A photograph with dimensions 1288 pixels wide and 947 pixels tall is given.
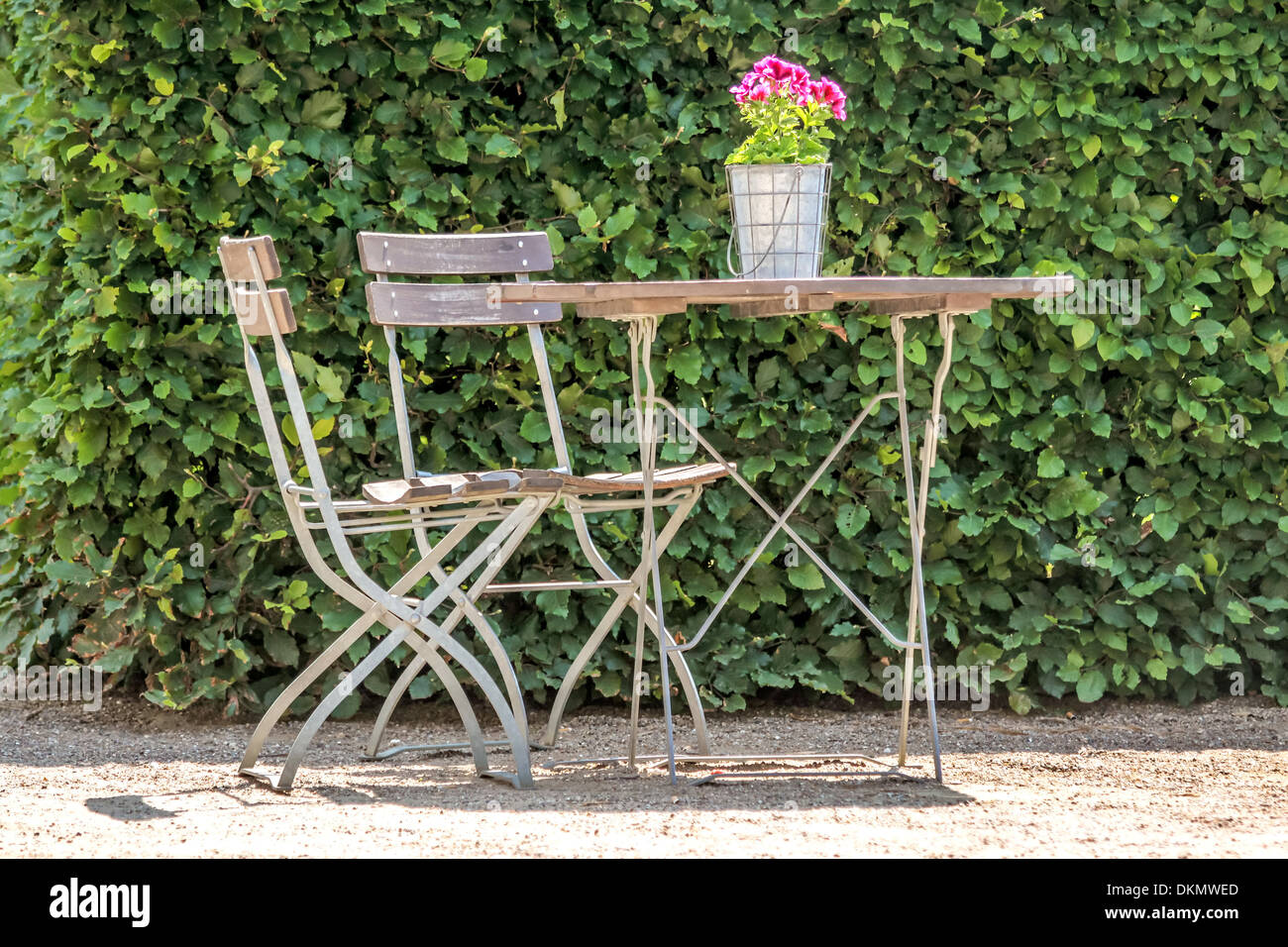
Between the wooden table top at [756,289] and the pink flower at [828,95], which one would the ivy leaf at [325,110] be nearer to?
the wooden table top at [756,289]

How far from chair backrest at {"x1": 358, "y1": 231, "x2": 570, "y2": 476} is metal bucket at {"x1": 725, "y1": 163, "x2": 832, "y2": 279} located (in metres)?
0.54

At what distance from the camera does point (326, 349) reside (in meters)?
3.71

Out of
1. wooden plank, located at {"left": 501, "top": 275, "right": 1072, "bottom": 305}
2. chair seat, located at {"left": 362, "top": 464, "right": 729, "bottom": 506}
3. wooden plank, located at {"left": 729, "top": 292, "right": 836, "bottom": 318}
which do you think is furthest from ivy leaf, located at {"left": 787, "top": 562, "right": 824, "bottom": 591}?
wooden plank, located at {"left": 501, "top": 275, "right": 1072, "bottom": 305}

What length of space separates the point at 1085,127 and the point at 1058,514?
3.55 ft

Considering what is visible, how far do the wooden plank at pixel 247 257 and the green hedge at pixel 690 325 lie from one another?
856mm

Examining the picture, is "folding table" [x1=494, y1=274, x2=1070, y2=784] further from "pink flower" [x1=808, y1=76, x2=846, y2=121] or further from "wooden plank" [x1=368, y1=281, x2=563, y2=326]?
"pink flower" [x1=808, y1=76, x2=846, y2=121]

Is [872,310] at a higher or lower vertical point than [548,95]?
lower

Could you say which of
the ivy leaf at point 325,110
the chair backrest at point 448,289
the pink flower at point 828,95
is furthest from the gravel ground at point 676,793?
the ivy leaf at point 325,110

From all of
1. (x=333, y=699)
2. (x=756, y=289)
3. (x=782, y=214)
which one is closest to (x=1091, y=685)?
(x=782, y=214)

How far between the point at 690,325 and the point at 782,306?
0.71m

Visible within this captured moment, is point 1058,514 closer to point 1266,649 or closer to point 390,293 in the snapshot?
point 1266,649

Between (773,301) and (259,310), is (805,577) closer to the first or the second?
(773,301)

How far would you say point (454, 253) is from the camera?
327 centimetres

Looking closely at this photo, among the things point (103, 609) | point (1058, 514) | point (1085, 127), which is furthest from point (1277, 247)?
point (103, 609)
